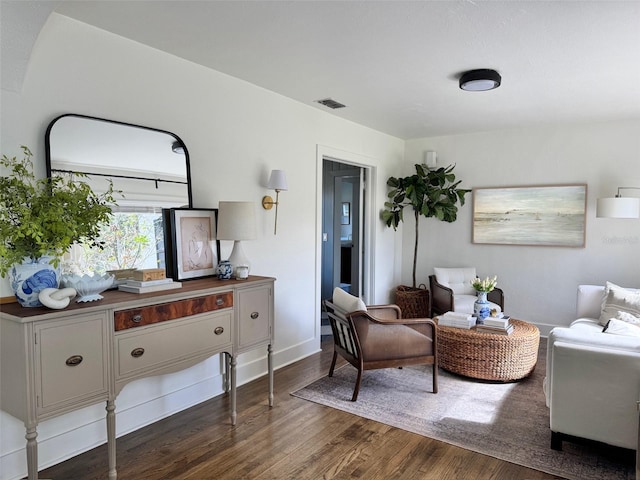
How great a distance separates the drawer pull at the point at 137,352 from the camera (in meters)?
2.30

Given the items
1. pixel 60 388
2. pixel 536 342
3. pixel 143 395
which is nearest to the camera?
pixel 60 388

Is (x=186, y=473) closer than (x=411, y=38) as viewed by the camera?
Yes

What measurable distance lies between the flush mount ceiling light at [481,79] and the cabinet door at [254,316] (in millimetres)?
2143

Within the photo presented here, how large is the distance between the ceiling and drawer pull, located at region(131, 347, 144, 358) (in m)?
1.84

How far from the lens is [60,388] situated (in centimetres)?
200

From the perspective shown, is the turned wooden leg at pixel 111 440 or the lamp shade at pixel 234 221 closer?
the turned wooden leg at pixel 111 440

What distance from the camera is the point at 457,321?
12.6 ft

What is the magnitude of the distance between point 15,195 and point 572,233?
5.25 meters

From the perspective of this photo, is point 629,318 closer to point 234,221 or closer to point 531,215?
point 531,215

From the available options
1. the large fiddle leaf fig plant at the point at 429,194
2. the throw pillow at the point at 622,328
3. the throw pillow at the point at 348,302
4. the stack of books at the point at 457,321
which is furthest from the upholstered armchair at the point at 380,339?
the large fiddle leaf fig plant at the point at 429,194

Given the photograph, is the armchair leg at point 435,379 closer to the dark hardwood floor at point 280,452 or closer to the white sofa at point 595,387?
the dark hardwood floor at point 280,452

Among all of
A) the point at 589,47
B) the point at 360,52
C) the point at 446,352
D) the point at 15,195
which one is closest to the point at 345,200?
the point at 446,352

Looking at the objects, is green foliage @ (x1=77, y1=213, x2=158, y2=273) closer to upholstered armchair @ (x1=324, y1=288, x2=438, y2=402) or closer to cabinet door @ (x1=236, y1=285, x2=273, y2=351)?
cabinet door @ (x1=236, y1=285, x2=273, y2=351)

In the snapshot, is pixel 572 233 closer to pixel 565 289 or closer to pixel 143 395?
pixel 565 289
